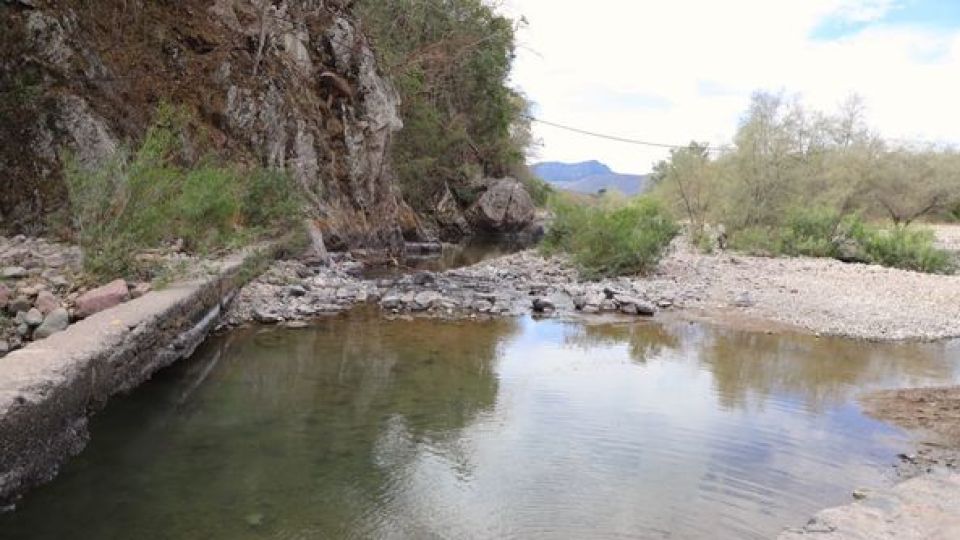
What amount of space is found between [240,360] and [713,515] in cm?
539

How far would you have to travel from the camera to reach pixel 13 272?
6.19 metres

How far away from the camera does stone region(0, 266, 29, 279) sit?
239 inches

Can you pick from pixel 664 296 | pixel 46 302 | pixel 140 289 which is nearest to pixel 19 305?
pixel 46 302

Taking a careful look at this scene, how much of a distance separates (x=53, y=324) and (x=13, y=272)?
4.59ft

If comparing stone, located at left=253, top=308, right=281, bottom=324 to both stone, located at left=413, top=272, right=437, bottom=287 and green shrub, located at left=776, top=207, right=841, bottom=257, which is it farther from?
green shrub, located at left=776, top=207, right=841, bottom=257

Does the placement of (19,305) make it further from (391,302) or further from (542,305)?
(542,305)

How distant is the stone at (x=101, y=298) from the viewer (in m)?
5.68

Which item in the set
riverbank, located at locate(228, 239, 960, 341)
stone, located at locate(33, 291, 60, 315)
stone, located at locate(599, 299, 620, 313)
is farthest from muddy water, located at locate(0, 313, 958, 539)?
stone, located at locate(599, 299, 620, 313)

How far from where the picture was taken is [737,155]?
24.9 metres

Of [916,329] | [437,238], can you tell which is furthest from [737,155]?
[916,329]

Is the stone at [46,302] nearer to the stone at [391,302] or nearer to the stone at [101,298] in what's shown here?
the stone at [101,298]

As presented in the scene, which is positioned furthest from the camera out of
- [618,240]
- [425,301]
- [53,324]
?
[618,240]

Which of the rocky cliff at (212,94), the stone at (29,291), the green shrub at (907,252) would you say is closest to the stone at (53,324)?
the stone at (29,291)

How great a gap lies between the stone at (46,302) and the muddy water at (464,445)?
92 centimetres
